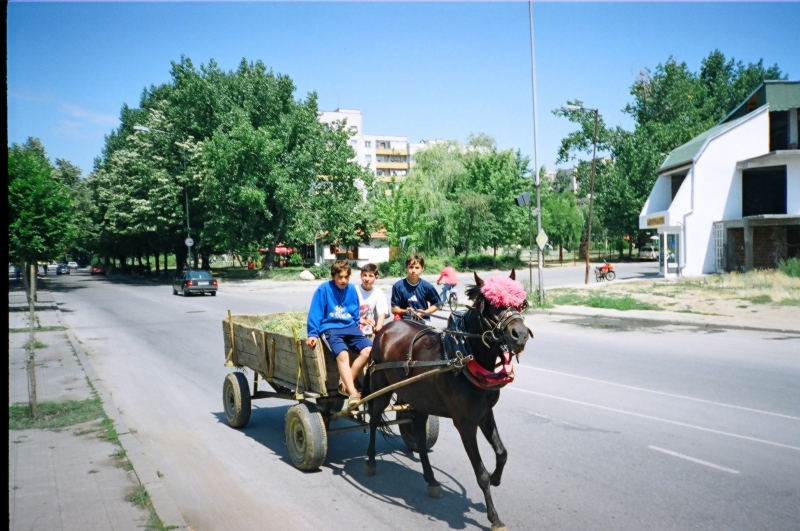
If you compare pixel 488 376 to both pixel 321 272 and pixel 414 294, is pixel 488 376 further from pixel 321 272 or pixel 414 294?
pixel 321 272

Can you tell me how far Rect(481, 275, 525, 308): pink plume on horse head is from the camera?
4523 mm

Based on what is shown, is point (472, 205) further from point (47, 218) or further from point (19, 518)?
point (19, 518)

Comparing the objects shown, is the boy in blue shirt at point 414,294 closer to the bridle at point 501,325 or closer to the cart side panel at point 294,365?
A: the cart side panel at point 294,365

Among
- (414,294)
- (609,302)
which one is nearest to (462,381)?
(414,294)

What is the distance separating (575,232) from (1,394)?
68641 mm

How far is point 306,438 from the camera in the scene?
19.6ft

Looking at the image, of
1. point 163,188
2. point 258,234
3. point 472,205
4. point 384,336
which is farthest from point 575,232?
point 384,336

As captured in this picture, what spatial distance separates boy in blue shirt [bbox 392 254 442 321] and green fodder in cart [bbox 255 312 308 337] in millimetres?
1504

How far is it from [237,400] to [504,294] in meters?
4.44

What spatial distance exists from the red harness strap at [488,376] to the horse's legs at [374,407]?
1.43 meters

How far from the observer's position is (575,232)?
224 ft

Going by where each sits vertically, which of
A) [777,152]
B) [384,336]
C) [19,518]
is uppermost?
[777,152]

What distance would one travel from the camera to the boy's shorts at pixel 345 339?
6008mm

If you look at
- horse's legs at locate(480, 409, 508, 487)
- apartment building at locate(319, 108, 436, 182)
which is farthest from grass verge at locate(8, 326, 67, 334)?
apartment building at locate(319, 108, 436, 182)
